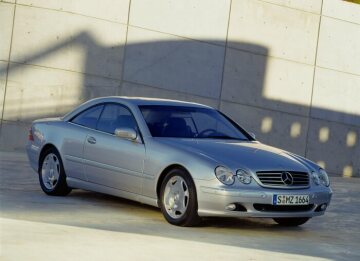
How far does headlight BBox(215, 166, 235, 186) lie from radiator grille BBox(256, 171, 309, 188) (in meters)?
0.30

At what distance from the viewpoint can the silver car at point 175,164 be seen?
32.0 ft

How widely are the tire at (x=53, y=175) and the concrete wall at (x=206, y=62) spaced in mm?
6573

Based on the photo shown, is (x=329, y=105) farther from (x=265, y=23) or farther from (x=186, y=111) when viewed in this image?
(x=186, y=111)

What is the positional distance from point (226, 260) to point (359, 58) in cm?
1474

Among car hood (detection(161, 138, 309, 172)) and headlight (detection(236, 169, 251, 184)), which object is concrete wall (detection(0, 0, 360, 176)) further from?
headlight (detection(236, 169, 251, 184))

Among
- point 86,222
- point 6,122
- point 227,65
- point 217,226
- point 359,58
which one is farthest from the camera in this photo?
point 359,58

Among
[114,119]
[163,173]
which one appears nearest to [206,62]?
[114,119]

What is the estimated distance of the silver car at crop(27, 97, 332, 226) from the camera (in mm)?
9742

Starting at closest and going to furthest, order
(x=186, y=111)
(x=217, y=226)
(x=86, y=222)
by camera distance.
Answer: (x=86, y=222) → (x=217, y=226) → (x=186, y=111)

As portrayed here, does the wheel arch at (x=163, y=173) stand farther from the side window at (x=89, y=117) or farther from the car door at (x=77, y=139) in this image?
the side window at (x=89, y=117)

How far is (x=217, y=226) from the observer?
10.2 meters

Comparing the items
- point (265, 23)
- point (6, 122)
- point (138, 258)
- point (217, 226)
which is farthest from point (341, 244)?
point (265, 23)

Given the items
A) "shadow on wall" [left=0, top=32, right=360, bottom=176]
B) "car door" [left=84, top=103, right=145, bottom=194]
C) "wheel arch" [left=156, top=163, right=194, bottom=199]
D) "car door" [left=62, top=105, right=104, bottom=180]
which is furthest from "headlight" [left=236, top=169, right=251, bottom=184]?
"shadow on wall" [left=0, top=32, right=360, bottom=176]

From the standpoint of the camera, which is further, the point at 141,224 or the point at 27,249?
the point at 141,224
